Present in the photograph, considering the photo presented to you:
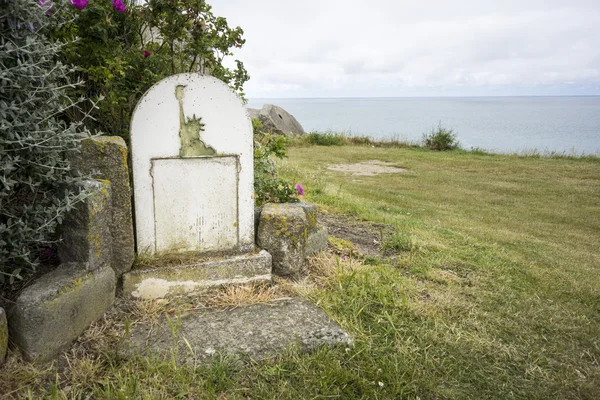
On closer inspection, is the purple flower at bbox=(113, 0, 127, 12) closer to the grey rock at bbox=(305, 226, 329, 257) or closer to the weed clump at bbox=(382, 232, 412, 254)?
the grey rock at bbox=(305, 226, 329, 257)

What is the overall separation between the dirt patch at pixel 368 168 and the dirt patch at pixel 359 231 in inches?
225

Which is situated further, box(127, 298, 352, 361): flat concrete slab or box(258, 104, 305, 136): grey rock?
box(258, 104, 305, 136): grey rock

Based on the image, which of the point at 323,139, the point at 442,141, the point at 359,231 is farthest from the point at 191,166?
the point at 442,141

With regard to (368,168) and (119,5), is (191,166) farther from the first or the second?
(368,168)

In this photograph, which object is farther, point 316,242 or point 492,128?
point 492,128

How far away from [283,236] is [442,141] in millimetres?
13701

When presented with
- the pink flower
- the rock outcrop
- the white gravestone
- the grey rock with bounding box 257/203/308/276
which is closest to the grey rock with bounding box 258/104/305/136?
the rock outcrop

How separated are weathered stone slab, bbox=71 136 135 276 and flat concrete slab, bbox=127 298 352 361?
0.49 meters

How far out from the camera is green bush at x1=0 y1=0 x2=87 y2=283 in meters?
1.86

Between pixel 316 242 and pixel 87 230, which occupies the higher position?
pixel 87 230

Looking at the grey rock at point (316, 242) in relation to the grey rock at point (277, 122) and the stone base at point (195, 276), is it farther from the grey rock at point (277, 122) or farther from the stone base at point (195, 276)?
the grey rock at point (277, 122)

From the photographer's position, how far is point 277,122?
1736cm

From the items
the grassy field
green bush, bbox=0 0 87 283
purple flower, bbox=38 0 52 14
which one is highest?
purple flower, bbox=38 0 52 14

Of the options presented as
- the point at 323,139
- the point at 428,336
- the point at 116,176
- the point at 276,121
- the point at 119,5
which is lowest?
the point at 428,336
